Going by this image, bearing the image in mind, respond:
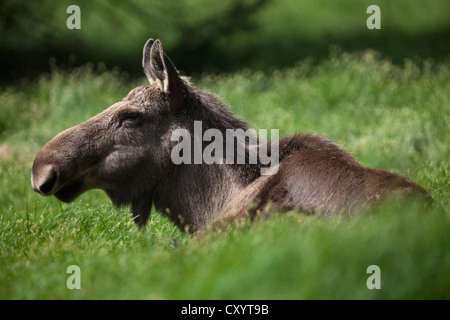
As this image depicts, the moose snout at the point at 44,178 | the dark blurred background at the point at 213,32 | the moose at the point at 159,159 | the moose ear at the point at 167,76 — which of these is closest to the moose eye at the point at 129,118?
the moose at the point at 159,159

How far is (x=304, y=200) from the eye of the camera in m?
4.91

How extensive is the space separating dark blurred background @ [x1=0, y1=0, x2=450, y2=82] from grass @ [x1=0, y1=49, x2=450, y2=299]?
407 cm

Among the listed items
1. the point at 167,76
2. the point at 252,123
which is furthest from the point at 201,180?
the point at 252,123

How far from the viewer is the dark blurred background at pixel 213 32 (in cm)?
1413

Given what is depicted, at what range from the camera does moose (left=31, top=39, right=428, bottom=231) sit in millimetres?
5426

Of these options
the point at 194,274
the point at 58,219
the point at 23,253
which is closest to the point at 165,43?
the point at 58,219

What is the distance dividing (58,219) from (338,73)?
669 centimetres

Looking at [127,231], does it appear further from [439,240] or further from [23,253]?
[439,240]

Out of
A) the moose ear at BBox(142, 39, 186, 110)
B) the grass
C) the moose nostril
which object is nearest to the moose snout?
the moose nostril

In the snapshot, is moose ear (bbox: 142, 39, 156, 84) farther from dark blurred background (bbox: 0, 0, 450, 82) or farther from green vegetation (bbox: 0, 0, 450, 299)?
dark blurred background (bbox: 0, 0, 450, 82)

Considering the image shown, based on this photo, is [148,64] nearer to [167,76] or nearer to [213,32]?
[167,76]

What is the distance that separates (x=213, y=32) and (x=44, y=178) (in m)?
9.41

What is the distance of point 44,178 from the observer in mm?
5371

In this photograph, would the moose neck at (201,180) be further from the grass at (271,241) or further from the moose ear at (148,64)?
the moose ear at (148,64)
